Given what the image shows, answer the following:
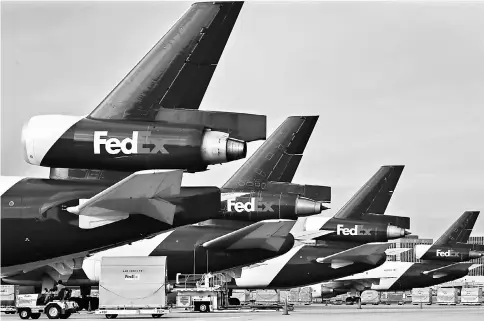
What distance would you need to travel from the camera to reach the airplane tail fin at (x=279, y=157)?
4634 cm

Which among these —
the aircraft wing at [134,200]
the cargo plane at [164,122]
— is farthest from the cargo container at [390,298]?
the aircraft wing at [134,200]

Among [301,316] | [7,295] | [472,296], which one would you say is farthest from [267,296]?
[472,296]

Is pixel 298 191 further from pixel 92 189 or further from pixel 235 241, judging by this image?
pixel 92 189

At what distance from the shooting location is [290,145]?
4662 cm

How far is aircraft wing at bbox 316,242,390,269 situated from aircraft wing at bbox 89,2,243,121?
38.6 metres

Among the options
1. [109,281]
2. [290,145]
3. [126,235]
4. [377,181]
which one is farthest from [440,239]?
[126,235]

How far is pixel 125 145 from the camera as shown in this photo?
68.5 feet

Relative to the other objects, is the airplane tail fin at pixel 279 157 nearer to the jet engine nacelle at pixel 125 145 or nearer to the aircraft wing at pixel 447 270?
the jet engine nacelle at pixel 125 145

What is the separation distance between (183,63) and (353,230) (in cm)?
4183

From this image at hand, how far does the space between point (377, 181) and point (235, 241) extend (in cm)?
2168

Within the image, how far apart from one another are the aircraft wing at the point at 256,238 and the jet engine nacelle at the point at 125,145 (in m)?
22.9

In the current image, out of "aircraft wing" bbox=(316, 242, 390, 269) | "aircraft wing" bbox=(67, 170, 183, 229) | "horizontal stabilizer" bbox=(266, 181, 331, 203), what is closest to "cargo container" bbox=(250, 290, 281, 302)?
"aircraft wing" bbox=(316, 242, 390, 269)

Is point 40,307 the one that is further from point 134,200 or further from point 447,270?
point 447,270

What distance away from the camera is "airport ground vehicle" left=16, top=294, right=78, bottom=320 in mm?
38406
